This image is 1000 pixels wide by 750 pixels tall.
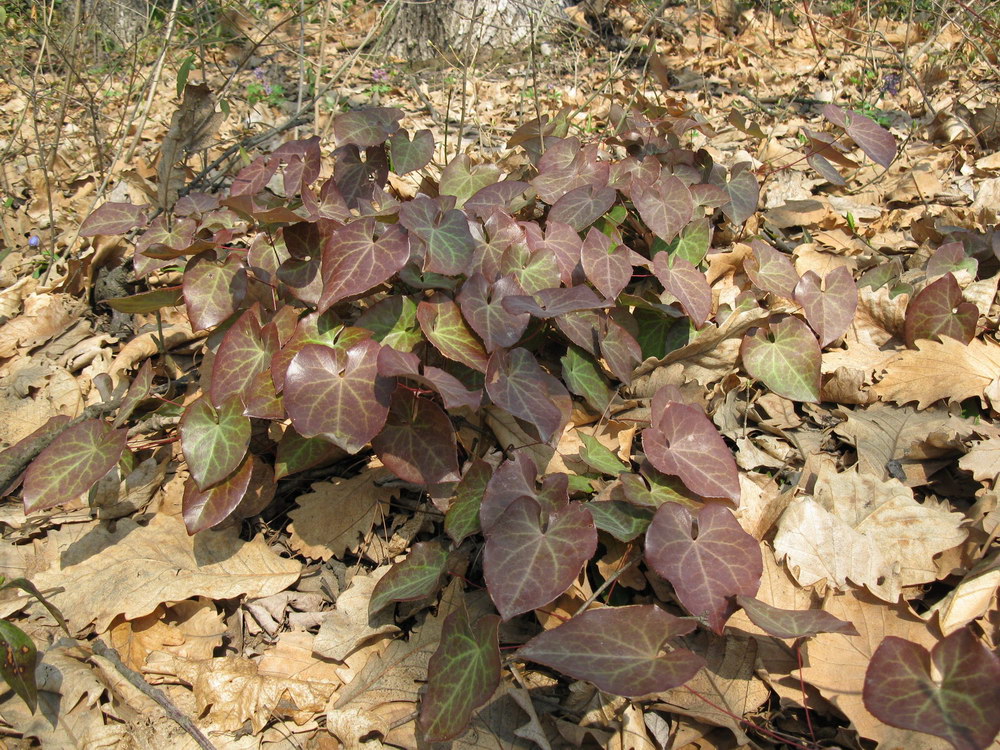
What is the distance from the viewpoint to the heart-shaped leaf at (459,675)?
1.18 meters

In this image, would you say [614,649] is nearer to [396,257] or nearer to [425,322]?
[425,322]

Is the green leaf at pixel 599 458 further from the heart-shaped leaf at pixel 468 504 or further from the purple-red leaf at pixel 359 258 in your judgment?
the purple-red leaf at pixel 359 258

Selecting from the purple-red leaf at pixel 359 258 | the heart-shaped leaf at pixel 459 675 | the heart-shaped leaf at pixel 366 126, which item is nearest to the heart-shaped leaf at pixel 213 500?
the purple-red leaf at pixel 359 258

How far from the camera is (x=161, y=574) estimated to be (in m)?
1.61

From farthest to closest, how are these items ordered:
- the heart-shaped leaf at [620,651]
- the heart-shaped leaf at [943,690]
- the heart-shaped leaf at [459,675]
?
the heart-shaped leaf at [459,675] < the heart-shaped leaf at [620,651] < the heart-shaped leaf at [943,690]

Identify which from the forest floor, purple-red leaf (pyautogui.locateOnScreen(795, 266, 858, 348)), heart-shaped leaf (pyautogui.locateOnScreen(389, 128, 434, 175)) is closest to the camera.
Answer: the forest floor

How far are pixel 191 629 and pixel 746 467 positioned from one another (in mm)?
1415

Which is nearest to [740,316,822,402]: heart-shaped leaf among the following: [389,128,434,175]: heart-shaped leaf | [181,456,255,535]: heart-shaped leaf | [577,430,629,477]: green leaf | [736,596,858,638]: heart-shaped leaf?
Result: [577,430,629,477]: green leaf

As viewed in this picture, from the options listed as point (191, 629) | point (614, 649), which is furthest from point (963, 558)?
point (191, 629)

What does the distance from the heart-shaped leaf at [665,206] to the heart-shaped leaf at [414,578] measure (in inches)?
40.8

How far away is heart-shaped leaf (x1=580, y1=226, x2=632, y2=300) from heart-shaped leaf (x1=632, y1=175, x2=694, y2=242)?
140 millimetres

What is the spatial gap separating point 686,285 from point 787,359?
0.34 metres

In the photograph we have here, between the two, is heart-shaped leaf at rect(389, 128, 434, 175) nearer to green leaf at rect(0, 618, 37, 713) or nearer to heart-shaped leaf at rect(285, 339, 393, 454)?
heart-shaped leaf at rect(285, 339, 393, 454)

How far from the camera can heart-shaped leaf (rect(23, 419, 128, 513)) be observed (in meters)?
1.50
